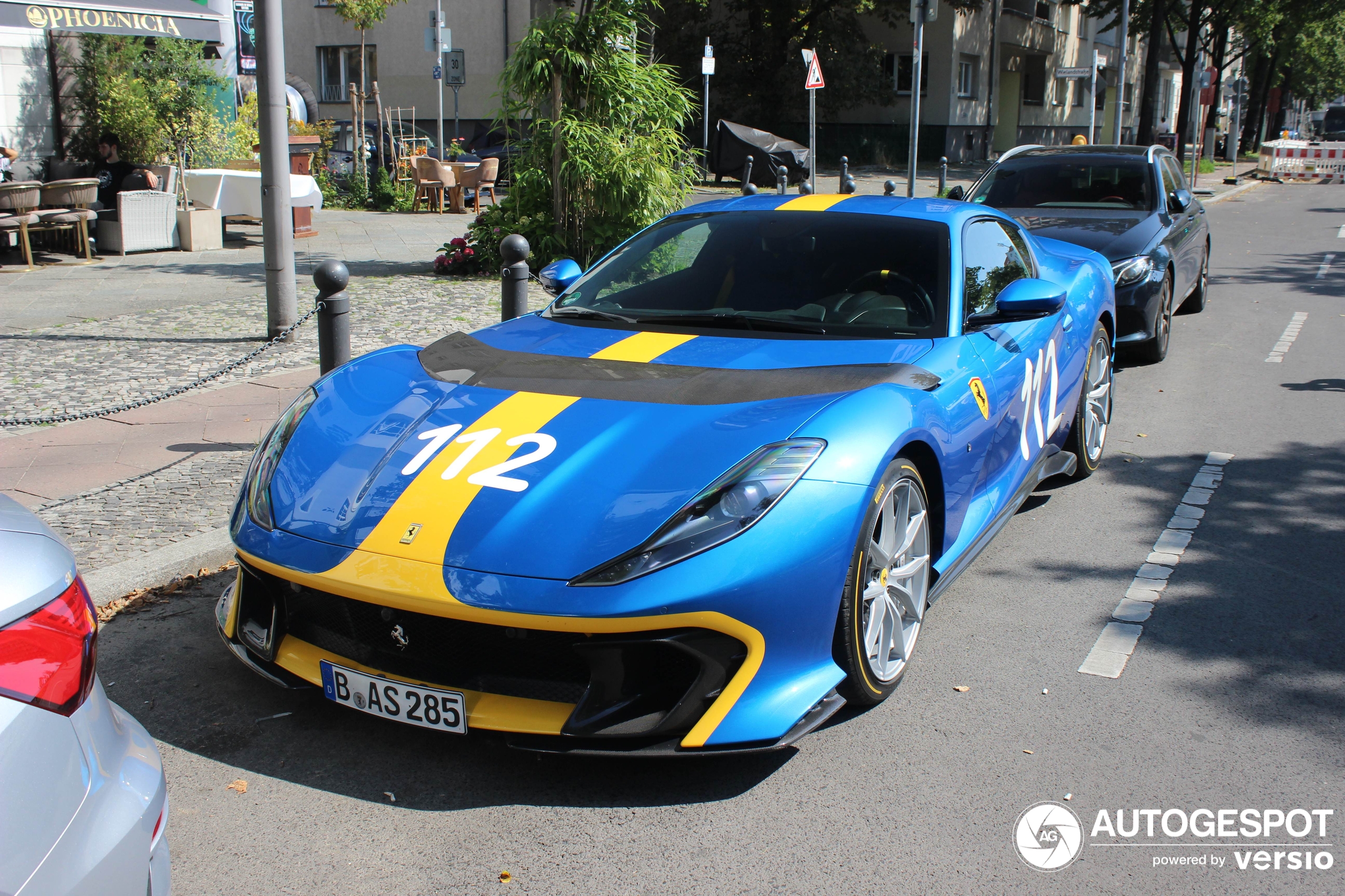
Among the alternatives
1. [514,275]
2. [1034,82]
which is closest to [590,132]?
[514,275]

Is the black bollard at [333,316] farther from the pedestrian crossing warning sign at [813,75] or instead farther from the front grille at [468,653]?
the pedestrian crossing warning sign at [813,75]

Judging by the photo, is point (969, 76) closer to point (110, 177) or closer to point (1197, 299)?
point (1197, 299)

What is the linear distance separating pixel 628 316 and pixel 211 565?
1933 mm

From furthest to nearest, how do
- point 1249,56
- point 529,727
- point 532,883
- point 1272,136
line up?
point 1272,136 → point 1249,56 → point 529,727 → point 532,883

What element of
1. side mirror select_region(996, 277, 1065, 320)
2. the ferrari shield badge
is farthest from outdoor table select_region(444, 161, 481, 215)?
the ferrari shield badge

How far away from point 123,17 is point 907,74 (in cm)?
3069

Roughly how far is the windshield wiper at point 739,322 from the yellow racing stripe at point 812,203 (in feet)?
2.32

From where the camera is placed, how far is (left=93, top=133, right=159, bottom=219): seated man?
46.8 feet

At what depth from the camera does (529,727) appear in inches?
109

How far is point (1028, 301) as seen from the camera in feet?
13.5

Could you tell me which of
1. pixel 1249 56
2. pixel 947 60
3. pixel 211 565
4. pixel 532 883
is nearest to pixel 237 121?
pixel 211 565

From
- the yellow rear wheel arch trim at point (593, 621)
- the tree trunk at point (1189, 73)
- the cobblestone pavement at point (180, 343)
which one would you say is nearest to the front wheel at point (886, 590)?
the yellow rear wheel arch trim at point (593, 621)

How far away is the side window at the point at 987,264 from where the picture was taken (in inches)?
170

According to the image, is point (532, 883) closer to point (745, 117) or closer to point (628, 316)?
point (628, 316)
